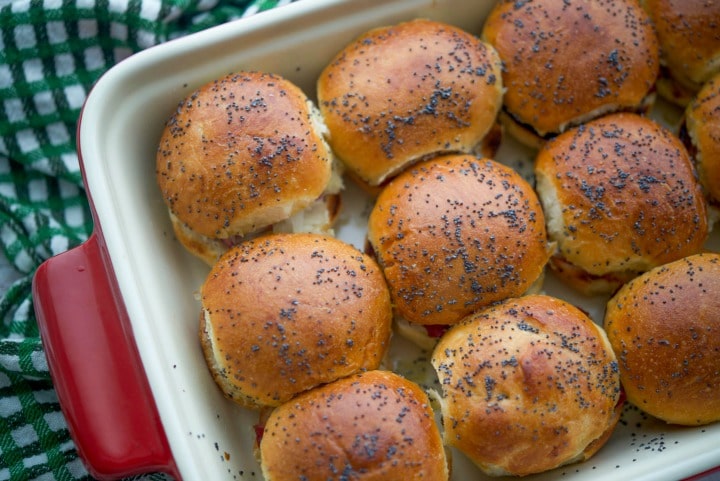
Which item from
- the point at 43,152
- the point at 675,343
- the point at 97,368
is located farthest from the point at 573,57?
the point at 43,152

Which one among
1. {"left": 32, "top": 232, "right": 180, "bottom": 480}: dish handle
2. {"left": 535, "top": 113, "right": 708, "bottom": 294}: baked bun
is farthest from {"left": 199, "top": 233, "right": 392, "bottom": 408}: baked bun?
{"left": 535, "top": 113, "right": 708, "bottom": 294}: baked bun

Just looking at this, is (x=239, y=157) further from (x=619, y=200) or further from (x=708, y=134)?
(x=708, y=134)

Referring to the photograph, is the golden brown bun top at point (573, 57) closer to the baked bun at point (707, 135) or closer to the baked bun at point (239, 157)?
the baked bun at point (707, 135)

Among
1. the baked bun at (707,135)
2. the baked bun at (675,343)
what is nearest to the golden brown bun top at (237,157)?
the baked bun at (675,343)

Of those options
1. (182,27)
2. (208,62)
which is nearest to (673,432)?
(208,62)

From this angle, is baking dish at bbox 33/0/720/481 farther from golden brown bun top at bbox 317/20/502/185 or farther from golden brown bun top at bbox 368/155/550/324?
golden brown bun top at bbox 368/155/550/324

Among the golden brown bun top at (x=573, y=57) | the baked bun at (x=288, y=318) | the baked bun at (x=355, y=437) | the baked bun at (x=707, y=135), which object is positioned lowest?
the baked bun at (x=355, y=437)
